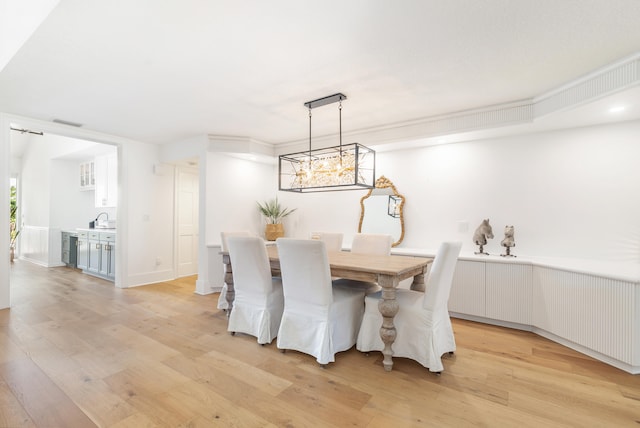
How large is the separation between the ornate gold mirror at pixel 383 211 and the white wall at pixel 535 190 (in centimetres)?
10

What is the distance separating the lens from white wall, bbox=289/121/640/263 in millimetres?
3023

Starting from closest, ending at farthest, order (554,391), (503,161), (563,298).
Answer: (554,391)
(563,298)
(503,161)

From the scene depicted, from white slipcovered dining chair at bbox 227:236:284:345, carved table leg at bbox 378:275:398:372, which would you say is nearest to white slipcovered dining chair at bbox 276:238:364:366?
white slipcovered dining chair at bbox 227:236:284:345

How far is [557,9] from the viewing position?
5.91ft

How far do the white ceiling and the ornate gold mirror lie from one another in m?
1.11

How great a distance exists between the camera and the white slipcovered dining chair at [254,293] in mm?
2723

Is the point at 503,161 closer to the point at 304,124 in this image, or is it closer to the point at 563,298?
the point at 563,298

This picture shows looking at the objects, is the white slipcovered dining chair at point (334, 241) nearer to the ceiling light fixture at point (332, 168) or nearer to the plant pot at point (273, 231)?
the ceiling light fixture at point (332, 168)

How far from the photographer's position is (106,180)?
5.98 m

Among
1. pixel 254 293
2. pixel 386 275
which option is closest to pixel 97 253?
pixel 254 293

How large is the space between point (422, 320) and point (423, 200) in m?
2.22

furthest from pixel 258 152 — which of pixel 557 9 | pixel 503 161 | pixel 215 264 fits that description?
pixel 557 9

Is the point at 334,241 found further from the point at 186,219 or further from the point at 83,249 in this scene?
the point at 83,249

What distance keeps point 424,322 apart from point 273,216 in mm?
3468
